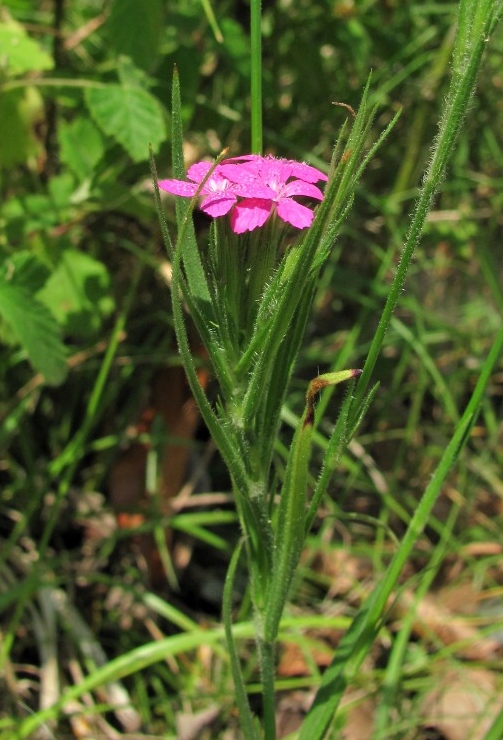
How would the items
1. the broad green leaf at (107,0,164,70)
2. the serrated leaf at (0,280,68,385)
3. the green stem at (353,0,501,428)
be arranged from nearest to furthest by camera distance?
1. the green stem at (353,0,501,428)
2. the serrated leaf at (0,280,68,385)
3. the broad green leaf at (107,0,164,70)

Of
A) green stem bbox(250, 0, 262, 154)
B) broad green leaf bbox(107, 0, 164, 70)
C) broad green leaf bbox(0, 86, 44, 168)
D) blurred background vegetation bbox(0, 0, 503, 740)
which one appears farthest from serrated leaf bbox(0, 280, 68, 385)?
green stem bbox(250, 0, 262, 154)

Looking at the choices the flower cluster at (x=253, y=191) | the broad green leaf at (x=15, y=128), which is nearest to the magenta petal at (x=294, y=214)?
the flower cluster at (x=253, y=191)

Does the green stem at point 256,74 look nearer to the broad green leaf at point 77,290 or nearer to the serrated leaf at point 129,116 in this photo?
the serrated leaf at point 129,116

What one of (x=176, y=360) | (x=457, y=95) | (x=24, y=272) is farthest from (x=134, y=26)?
(x=457, y=95)

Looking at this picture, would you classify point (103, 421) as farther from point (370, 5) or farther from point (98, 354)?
point (370, 5)

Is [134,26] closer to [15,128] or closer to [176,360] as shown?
[15,128]

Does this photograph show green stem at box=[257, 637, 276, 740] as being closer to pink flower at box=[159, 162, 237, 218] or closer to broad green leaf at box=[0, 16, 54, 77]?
pink flower at box=[159, 162, 237, 218]

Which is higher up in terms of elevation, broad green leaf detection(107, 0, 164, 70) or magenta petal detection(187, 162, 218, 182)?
broad green leaf detection(107, 0, 164, 70)
